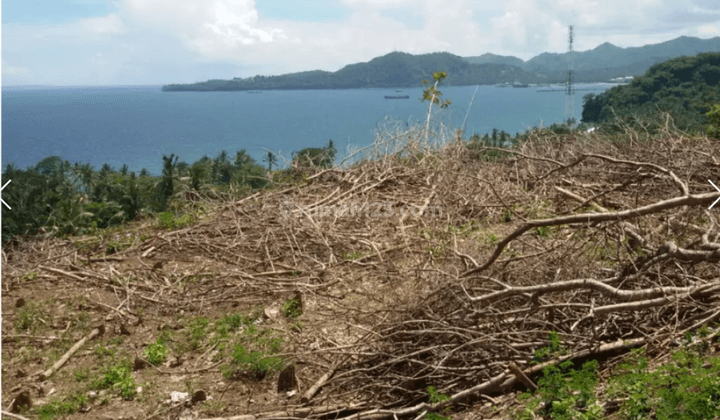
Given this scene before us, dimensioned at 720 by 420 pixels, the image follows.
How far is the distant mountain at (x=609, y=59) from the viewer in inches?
2298

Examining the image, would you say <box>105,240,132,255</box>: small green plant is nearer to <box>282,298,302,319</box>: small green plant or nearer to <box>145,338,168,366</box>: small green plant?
<box>145,338,168,366</box>: small green plant

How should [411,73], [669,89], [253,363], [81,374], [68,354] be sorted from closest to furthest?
[253,363]
[81,374]
[68,354]
[669,89]
[411,73]

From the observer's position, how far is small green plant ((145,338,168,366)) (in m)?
4.64

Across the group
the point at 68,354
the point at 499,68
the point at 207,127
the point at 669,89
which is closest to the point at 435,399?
the point at 68,354

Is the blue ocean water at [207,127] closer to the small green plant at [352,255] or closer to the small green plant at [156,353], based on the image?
the small green plant at [352,255]

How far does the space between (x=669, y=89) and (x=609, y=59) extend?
7343 centimetres

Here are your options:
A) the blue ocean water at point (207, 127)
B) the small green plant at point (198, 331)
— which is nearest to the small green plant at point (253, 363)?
the small green plant at point (198, 331)

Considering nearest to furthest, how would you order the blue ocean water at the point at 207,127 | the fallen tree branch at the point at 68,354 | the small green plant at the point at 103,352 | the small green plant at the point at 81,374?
1. the small green plant at the point at 81,374
2. the fallen tree branch at the point at 68,354
3. the small green plant at the point at 103,352
4. the blue ocean water at the point at 207,127

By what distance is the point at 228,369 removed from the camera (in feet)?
14.6

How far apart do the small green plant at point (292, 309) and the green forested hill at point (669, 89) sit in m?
15.6

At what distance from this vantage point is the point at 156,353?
468cm

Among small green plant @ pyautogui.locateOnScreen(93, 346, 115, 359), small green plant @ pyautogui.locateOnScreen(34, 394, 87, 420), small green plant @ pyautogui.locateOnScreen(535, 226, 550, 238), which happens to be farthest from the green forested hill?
small green plant @ pyautogui.locateOnScreen(34, 394, 87, 420)

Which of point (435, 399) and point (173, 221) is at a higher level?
point (173, 221)

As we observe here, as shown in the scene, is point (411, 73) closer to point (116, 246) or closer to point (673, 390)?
point (116, 246)
